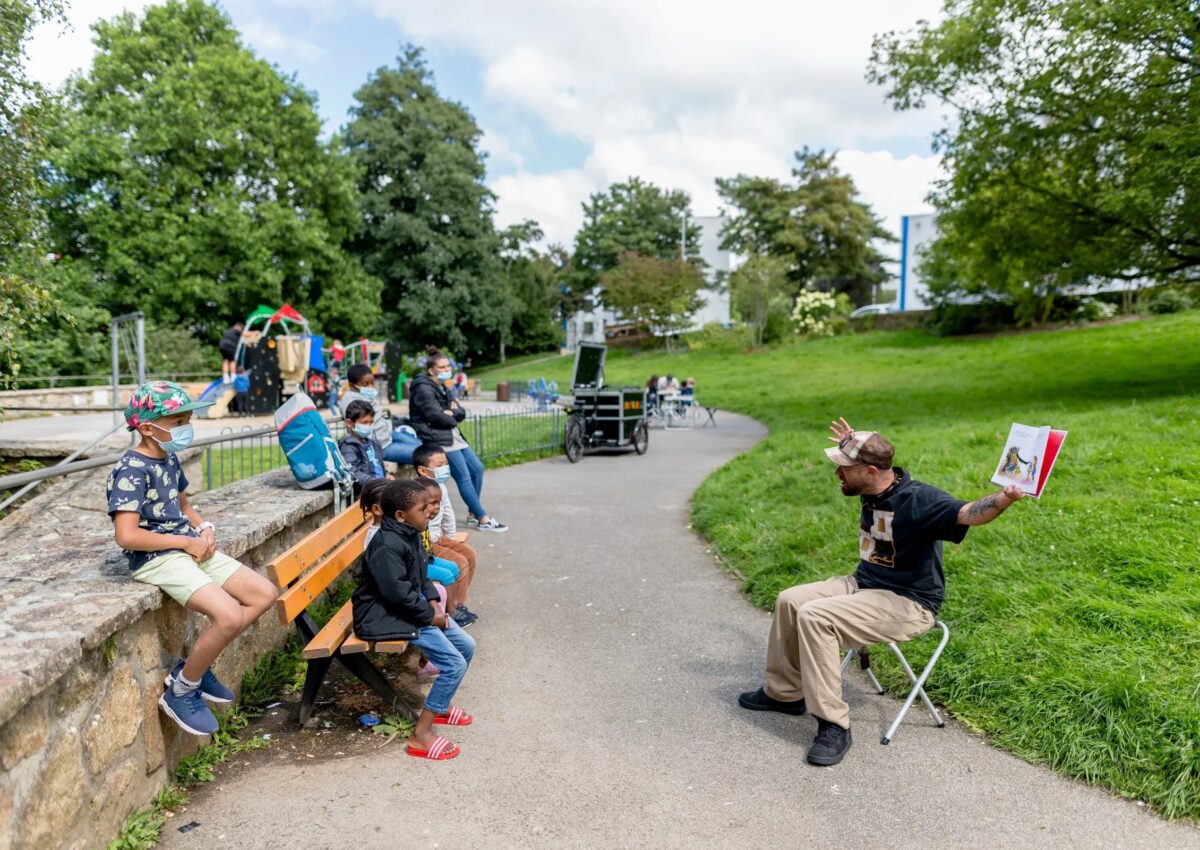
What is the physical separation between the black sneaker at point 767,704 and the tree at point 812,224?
160 feet

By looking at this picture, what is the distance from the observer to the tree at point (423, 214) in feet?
143

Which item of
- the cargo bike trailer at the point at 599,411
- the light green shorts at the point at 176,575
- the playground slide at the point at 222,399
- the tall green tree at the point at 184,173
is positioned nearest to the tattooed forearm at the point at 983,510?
A: the light green shorts at the point at 176,575

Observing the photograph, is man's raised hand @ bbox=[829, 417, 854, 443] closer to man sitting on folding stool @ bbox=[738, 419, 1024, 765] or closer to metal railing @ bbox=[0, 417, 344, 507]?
man sitting on folding stool @ bbox=[738, 419, 1024, 765]

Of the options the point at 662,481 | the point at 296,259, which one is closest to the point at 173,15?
the point at 296,259

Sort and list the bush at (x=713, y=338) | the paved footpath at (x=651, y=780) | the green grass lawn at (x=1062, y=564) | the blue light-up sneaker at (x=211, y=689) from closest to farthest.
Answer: the paved footpath at (x=651, y=780), the blue light-up sneaker at (x=211, y=689), the green grass lawn at (x=1062, y=564), the bush at (x=713, y=338)

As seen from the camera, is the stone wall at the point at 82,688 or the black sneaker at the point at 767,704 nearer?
the stone wall at the point at 82,688

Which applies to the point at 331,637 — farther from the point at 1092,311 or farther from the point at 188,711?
the point at 1092,311

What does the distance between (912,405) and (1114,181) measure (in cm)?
536

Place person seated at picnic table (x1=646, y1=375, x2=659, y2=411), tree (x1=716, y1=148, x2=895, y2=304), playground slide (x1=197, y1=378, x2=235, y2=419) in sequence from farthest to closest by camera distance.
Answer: tree (x1=716, y1=148, x2=895, y2=304) < person seated at picnic table (x1=646, y1=375, x2=659, y2=411) < playground slide (x1=197, y1=378, x2=235, y2=419)

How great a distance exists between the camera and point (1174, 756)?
11.3ft

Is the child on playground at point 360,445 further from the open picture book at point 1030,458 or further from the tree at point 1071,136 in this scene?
the tree at point 1071,136

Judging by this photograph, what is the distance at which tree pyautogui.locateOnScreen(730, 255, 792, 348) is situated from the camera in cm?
4009

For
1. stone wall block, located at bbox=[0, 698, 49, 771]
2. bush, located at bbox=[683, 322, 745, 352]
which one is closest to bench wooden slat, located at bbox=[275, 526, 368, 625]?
stone wall block, located at bbox=[0, 698, 49, 771]

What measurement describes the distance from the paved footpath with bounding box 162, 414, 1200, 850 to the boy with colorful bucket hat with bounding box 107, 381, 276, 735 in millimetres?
437
